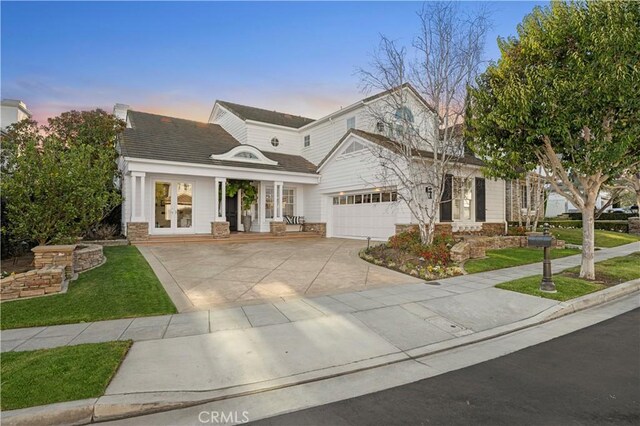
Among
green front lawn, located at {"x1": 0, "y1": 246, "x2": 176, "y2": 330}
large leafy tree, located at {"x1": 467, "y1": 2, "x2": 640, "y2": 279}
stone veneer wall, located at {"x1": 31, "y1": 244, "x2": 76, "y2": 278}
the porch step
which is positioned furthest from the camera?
the porch step

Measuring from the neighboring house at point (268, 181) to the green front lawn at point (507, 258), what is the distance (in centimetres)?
290

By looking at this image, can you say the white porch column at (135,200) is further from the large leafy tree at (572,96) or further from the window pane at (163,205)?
the large leafy tree at (572,96)

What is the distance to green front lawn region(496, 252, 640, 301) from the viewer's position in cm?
723

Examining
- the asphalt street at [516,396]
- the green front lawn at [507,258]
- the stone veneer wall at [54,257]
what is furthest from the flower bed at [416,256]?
the stone veneer wall at [54,257]

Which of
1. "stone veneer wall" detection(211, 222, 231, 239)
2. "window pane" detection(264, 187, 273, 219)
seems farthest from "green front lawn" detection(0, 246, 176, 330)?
"window pane" detection(264, 187, 273, 219)

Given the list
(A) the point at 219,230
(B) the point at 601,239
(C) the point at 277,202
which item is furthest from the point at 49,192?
(B) the point at 601,239

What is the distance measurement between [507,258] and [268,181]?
12.6 metres

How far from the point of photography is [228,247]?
535 inches

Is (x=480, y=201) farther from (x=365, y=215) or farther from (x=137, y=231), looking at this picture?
(x=137, y=231)

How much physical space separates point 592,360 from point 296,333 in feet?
12.9

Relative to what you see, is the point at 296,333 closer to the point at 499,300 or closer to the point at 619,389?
the point at 619,389

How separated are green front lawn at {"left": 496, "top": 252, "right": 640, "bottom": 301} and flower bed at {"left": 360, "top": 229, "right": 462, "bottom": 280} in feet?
5.65

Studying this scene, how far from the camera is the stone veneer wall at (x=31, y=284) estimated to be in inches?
259

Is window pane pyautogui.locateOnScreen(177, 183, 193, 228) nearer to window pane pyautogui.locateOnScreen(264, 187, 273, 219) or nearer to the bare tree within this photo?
window pane pyautogui.locateOnScreen(264, 187, 273, 219)
